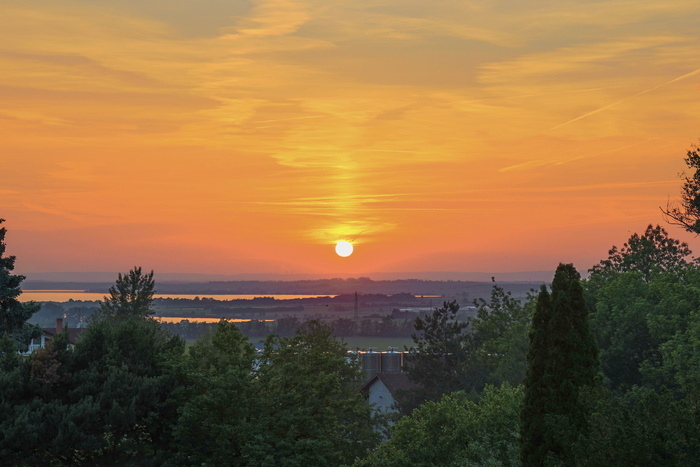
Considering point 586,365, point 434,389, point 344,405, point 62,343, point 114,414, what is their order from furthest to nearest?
point 434,389, point 344,405, point 62,343, point 114,414, point 586,365

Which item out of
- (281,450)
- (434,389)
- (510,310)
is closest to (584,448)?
(281,450)

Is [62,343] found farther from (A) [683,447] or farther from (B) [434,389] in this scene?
(B) [434,389]

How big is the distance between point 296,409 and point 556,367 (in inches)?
641

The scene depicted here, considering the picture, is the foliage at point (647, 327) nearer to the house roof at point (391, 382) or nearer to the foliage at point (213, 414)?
the foliage at point (213, 414)

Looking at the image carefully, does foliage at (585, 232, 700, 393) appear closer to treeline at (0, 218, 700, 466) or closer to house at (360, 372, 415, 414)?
treeline at (0, 218, 700, 466)

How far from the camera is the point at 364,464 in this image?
42500 mm

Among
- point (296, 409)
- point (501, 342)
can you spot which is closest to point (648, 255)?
point (501, 342)

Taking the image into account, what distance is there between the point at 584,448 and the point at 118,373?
22.1 metres

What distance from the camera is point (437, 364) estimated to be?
91.2 meters

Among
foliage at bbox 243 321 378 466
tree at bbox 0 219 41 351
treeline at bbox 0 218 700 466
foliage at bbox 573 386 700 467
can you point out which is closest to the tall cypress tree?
treeline at bbox 0 218 700 466

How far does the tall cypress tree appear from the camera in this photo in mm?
29859

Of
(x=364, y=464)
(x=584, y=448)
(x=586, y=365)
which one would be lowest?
(x=364, y=464)

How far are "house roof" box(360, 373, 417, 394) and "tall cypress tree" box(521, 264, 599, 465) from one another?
74.5 meters

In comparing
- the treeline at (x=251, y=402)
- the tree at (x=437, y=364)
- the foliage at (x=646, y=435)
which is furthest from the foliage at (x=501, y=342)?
the foliage at (x=646, y=435)
